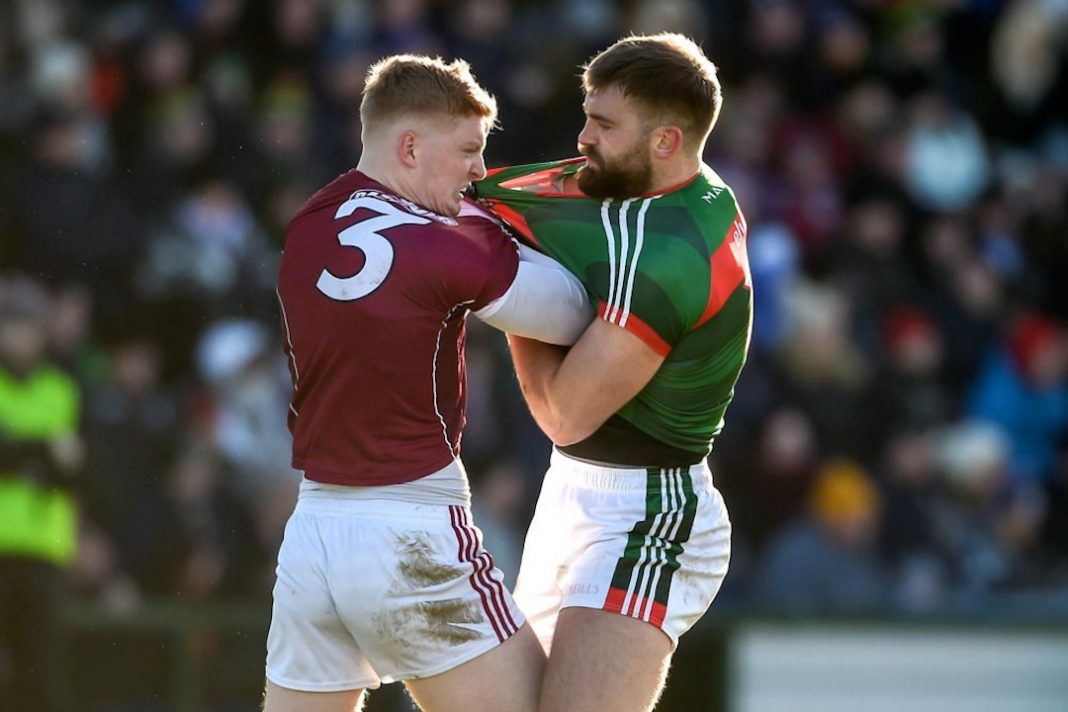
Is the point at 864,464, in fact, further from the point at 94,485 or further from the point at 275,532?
the point at 94,485

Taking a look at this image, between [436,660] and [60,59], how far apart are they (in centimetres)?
631

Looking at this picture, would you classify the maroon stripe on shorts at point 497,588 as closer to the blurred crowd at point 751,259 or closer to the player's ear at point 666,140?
the player's ear at point 666,140

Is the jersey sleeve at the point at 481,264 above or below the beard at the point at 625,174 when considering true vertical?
below

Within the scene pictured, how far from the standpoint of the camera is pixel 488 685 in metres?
4.08

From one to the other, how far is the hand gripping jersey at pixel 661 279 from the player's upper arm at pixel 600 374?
0.12 feet

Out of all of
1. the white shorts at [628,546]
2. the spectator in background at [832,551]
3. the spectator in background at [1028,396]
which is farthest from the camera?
the spectator in background at [1028,396]

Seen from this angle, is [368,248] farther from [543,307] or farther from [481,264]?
[543,307]

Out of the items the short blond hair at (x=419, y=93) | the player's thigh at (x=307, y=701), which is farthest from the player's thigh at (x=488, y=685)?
the short blond hair at (x=419, y=93)

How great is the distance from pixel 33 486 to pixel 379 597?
4.56 metres

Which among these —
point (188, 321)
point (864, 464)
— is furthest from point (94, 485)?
point (864, 464)

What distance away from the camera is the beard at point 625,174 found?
4.48 meters

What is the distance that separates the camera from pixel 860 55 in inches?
472

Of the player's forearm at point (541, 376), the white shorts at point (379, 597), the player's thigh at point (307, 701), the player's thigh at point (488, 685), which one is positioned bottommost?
the player's thigh at point (307, 701)

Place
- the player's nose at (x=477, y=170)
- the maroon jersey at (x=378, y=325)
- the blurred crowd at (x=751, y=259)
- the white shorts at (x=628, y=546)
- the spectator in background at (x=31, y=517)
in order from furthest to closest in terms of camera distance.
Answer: the blurred crowd at (x=751, y=259) < the spectator in background at (x=31, y=517) < the white shorts at (x=628, y=546) < the player's nose at (x=477, y=170) < the maroon jersey at (x=378, y=325)
